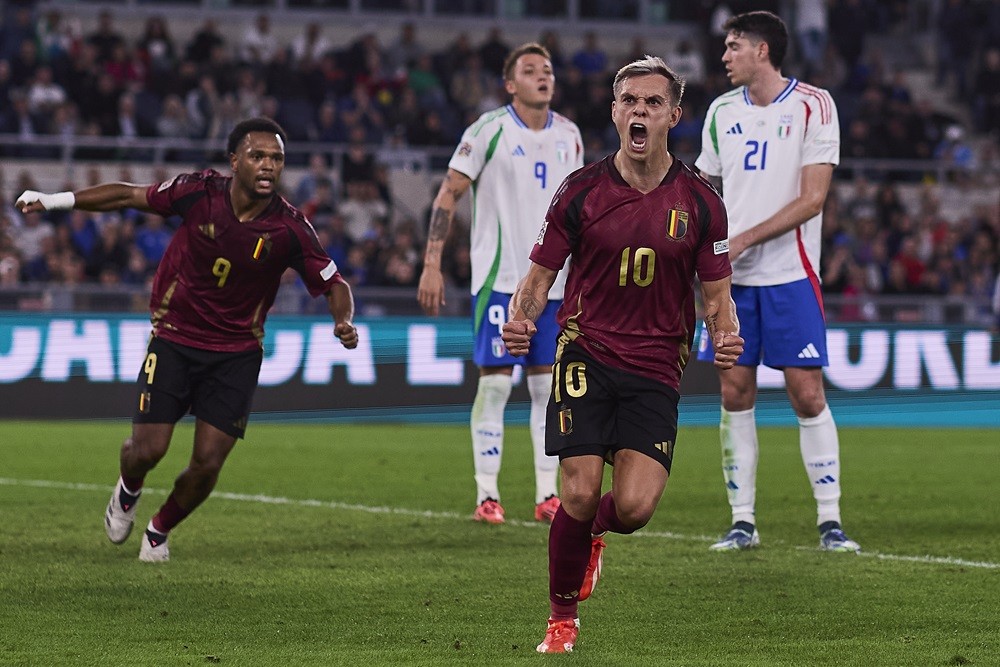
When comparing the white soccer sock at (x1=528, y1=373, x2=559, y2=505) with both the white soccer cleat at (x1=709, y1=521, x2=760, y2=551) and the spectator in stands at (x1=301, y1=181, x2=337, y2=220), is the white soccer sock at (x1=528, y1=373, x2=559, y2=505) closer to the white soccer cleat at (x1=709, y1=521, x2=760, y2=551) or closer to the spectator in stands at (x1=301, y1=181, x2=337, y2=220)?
the white soccer cleat at (x1=709, y1=521, x2=760, y2=551)

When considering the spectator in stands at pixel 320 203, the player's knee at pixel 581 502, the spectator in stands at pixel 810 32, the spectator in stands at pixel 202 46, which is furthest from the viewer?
the spectator in stands at pixel 810 32

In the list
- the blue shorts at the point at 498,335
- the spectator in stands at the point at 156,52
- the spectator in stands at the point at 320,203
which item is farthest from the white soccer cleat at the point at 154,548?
the spectator in stands at the point at 156,52

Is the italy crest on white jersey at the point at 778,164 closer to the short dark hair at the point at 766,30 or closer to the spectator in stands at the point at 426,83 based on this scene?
the short dark hair at the point at 766,30

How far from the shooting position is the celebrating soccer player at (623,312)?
238 inches

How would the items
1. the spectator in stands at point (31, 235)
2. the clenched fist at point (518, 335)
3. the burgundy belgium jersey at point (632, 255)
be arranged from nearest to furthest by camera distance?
1. the clenched fist at point (518, 335)
2. the burgundy belgium jersey at point (632, 255)
3. the spectator in stands at point (31, 235)

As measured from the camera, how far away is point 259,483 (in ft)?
38.9

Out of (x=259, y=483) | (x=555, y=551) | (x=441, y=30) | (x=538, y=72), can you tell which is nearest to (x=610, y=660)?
(x=555, y=551)

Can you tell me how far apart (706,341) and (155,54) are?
16.9m

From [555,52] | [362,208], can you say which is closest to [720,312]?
[362,208]

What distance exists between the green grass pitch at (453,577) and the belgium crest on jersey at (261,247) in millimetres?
1553

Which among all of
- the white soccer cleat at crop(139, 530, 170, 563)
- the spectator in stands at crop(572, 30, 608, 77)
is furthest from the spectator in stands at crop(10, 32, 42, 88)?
the white soccer cleat at crop(139, 530, 170, 563)

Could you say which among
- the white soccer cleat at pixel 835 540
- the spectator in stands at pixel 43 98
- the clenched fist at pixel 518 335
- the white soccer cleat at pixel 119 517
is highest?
the spectator in stands at pixel 43 98

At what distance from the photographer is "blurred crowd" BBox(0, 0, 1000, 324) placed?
19.5m

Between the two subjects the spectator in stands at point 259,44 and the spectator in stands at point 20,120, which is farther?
the spectator in stands at point 259,44
